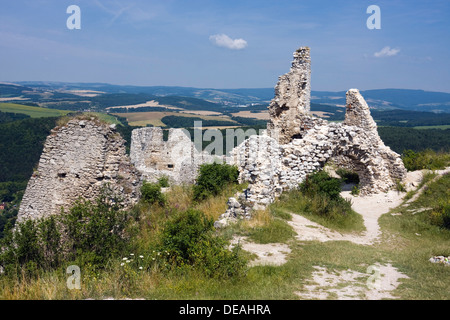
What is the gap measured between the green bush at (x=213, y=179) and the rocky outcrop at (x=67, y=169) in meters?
2.90

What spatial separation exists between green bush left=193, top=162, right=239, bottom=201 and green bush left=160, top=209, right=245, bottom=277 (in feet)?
12.5

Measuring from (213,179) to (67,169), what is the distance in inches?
168

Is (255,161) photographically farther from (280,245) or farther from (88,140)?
(88,140)

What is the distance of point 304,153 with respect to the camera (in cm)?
1046

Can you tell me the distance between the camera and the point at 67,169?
845 cm

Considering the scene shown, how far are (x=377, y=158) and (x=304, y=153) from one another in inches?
171

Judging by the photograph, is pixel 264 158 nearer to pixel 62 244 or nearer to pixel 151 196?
pixel 151 196

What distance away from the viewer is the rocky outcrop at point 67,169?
844 centimetres

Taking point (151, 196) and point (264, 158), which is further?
point (151, 196)

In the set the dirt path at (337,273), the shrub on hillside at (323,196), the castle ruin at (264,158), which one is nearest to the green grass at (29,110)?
the castle ruin at (264,158)

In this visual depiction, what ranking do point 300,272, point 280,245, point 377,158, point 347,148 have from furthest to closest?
point 377,158 → point 347,148 → point 280,245 → point 300,272

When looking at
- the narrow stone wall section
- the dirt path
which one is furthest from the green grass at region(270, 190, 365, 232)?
the narrow stone wall section

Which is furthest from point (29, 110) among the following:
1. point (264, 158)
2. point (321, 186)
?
point (321, 186)
